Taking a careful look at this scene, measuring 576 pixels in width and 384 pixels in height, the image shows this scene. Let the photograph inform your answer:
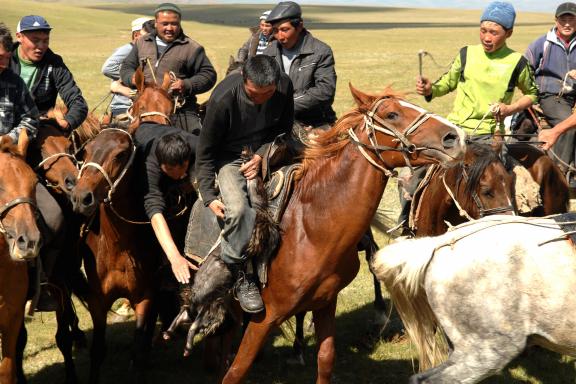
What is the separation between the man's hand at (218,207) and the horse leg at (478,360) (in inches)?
79.5

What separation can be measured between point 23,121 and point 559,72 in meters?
6.03

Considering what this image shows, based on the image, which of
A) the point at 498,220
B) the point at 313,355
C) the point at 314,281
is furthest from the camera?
the point at 313,355

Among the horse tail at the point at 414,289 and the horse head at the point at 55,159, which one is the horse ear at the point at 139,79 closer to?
the horse head at the point at 55,159

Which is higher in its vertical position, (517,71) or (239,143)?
(517,71)

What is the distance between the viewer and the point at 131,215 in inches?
292

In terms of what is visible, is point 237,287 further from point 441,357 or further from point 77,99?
point 77,99

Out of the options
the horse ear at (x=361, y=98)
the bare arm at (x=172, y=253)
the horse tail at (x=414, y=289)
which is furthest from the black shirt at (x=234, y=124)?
the horse tail at (x=414, y=289)

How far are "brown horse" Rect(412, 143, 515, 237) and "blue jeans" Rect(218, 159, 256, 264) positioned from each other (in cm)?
208

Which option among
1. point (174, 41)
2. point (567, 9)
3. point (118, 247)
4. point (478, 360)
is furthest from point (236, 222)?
point (567, 9)

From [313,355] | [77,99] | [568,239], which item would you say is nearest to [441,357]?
[568,239]

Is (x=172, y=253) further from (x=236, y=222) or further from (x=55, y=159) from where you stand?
(x=55, y=159)

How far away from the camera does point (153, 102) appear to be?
8.72 m

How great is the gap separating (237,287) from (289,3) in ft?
10.2

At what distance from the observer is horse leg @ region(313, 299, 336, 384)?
22.2 ft
